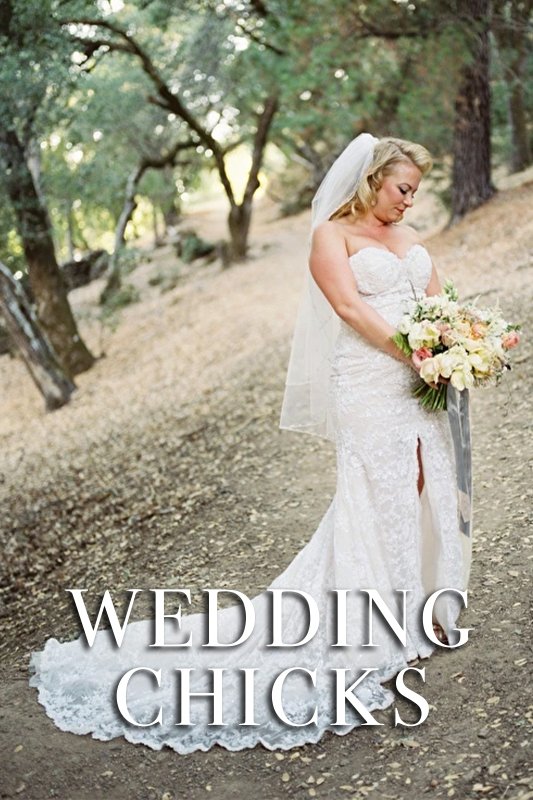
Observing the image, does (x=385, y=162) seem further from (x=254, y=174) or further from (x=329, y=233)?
(x=254, y=174)

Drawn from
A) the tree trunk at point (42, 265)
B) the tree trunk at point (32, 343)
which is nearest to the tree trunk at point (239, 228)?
the tree trunk at point (42, 265)

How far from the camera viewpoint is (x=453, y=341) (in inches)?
163

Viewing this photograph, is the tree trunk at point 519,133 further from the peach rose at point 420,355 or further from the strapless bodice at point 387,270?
the peach rose at point 420,355

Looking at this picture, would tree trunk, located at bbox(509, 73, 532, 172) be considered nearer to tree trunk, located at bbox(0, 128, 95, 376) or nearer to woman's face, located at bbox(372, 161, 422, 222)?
tree trunk, located at bbox(0, 128, 95, 376)

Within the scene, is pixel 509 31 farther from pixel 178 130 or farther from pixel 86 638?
pixel 86 638

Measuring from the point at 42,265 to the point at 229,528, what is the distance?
1007cm

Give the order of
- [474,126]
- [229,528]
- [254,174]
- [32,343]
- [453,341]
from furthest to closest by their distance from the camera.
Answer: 1. [254,174]
2. [474,126]
3. [32,343]
4. [229,528]
5. [453,341]

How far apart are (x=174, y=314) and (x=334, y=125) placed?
561 centimetres

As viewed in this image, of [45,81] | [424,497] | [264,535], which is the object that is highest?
[45,81]

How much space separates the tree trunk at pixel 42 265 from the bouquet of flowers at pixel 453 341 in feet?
37.5

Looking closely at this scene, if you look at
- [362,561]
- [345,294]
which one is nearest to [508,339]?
[345,294]

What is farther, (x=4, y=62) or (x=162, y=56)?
(x=162, y=56)

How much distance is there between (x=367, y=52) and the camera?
1653cm

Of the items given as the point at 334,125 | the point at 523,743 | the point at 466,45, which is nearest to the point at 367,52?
the point at 466,45
